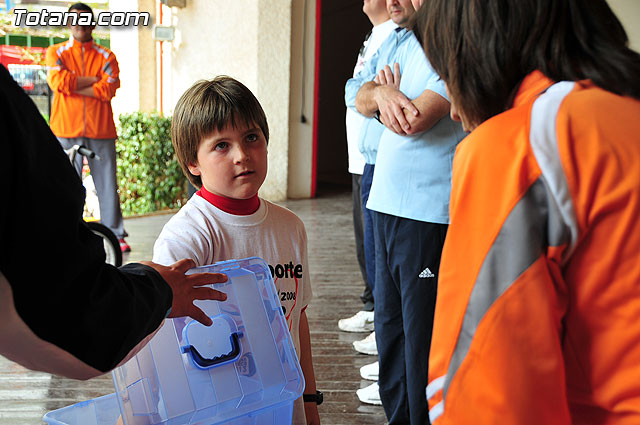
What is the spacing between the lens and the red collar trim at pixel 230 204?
1.68 metres

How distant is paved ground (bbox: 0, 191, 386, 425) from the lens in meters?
2.93

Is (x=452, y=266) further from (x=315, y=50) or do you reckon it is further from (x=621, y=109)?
(x=315, y=50)

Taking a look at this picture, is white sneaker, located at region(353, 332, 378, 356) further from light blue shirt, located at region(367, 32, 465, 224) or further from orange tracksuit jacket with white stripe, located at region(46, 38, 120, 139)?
orange tracksuit jacket with white stripe, located at region(46, 38, 120, 139)

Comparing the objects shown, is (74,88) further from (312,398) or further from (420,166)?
(312,398)

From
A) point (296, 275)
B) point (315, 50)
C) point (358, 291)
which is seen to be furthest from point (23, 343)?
point (315, 50)

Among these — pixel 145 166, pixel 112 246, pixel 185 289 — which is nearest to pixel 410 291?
pixel 185 289

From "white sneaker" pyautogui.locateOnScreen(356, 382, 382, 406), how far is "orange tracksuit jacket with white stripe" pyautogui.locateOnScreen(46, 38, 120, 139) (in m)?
3.49

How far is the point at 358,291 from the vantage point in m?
4.84

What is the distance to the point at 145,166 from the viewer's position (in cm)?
850

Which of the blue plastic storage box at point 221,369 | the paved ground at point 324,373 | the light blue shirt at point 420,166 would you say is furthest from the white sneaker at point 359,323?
the blue plastic storage box at point 221,369

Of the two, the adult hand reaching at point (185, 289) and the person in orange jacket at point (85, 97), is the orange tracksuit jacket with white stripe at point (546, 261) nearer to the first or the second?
the adult hand reaching at point (185, 289)

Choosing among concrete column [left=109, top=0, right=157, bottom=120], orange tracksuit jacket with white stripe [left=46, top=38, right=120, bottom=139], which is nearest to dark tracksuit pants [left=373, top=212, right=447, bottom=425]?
orange tracksuit jacket with white stripe [left=46, top=38, right=120, bottom=139]

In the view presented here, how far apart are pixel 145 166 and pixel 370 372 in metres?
5.93

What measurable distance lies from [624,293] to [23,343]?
2.50 ft
